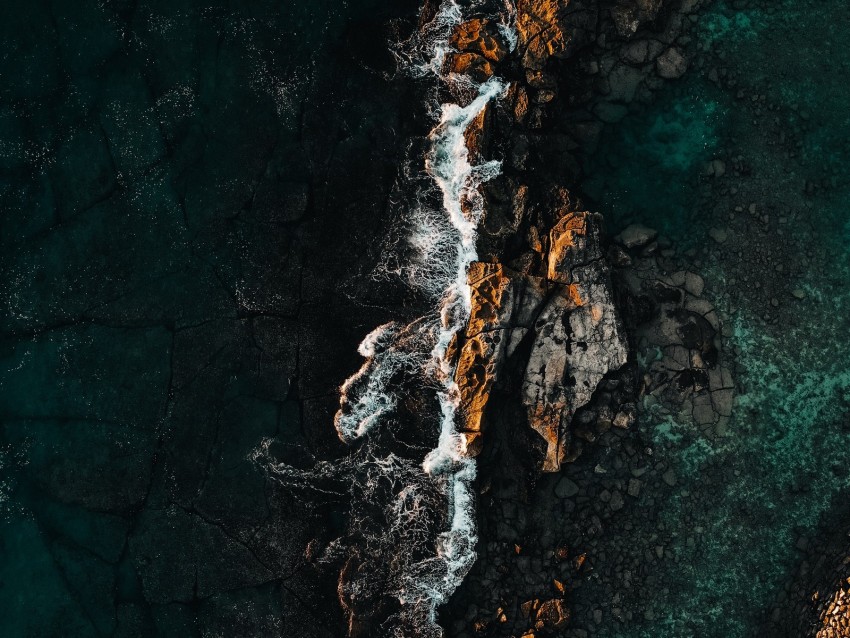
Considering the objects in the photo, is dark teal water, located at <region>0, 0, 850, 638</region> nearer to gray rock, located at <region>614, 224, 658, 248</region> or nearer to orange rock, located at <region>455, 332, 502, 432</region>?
gray rock, located at <region>614, 224, 658, 248</region>

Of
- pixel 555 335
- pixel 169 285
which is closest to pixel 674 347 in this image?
pixel 555 335

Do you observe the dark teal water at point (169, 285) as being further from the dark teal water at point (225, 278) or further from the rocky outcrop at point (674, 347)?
the rocky outcrop at point (674, 347)

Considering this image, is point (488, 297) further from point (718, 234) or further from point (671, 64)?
point (671, 64)

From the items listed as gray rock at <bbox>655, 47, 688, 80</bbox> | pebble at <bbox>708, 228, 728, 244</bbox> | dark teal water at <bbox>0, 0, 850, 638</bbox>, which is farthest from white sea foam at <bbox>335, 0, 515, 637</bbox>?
pebble at <bbox>708, 228, 728, 244</bbox>

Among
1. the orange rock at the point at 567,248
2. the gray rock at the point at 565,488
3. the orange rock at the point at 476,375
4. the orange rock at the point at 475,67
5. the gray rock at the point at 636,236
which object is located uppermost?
the orange rock at the point at 475,67

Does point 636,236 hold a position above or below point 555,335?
above

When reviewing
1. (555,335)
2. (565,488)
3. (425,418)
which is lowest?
(565,488)

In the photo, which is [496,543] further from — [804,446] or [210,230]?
[210,230]

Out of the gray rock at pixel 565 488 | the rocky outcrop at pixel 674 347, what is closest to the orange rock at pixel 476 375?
the gray rock at pixel 565 488
